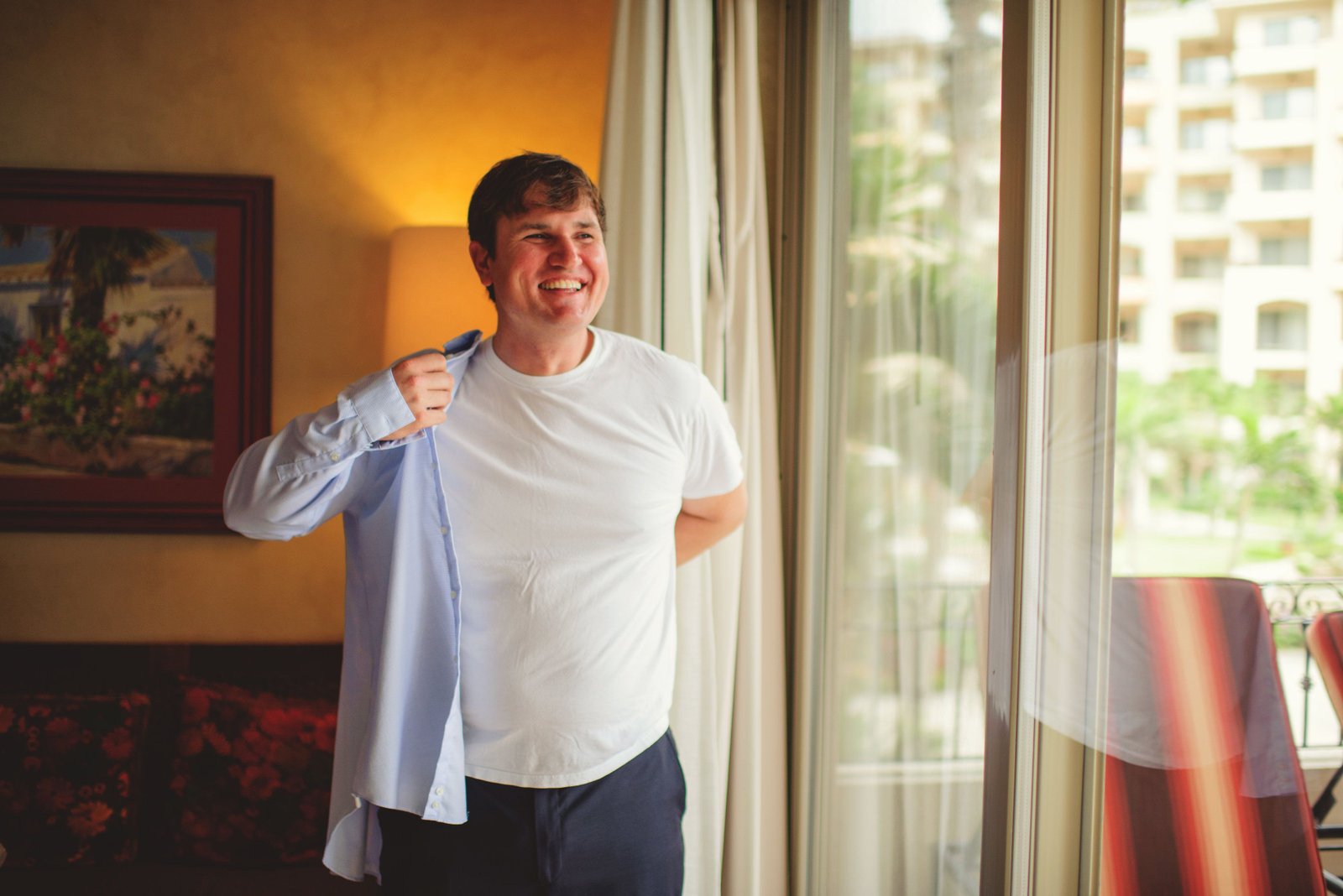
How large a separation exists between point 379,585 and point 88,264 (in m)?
1.82

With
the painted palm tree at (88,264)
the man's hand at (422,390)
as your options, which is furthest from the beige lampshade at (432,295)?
the man's hand at (422,390)

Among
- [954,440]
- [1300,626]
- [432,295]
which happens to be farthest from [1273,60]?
[432,295]

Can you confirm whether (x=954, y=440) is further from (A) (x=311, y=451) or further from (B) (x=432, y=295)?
(B) (x=432, y=295)

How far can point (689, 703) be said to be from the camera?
1710 millimetres

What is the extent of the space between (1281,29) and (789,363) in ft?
4.26

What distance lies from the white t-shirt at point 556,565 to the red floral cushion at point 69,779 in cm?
141

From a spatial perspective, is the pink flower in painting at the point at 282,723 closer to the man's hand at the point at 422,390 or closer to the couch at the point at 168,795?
the couch at the point at 168,795

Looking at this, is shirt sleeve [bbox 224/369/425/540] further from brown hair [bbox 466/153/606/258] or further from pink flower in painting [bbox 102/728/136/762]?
pink flower in painting [bbox 102/728/136/762]

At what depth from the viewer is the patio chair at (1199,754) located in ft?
2.34

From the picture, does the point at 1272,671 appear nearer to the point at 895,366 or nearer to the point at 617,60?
the point at 895,366

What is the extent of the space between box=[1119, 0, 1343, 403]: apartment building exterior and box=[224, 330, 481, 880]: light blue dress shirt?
0.85 m

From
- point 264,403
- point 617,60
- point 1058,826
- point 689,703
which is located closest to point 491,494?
point 689,703

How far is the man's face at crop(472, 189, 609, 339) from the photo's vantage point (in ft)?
4.14

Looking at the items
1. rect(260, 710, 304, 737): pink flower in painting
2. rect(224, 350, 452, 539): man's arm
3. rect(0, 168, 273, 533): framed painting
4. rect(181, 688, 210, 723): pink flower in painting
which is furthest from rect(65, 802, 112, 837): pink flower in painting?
rect(224, 350, 452, 539): man's arm
